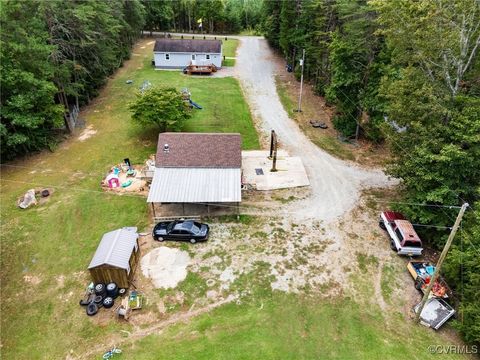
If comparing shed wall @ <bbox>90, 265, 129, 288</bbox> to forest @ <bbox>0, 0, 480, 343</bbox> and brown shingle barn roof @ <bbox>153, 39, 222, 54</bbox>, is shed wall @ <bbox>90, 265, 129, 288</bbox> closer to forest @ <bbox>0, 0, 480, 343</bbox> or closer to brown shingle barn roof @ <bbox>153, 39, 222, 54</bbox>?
forest @ <bbox>0, 0, 480, 343</bbox>

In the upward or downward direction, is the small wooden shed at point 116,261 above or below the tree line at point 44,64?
below

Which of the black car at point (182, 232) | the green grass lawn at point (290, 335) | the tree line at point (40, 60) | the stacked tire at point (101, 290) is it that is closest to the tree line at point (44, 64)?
the tree line at point (40, 60)

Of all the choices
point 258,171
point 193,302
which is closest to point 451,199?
point 258,171

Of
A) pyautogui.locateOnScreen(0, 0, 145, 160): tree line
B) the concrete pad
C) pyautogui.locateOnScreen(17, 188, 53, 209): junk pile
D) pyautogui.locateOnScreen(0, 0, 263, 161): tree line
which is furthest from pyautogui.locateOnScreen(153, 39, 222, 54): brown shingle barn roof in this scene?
pyautogui.locateOnScreen(17, 188, 53, 209): junk pile

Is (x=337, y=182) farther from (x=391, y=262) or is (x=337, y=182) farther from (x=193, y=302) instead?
(x=193, y=302)

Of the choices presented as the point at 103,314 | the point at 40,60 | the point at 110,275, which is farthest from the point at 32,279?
the point at 40,60

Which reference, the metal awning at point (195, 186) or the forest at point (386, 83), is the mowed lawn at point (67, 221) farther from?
the forest at point (386, 83)
